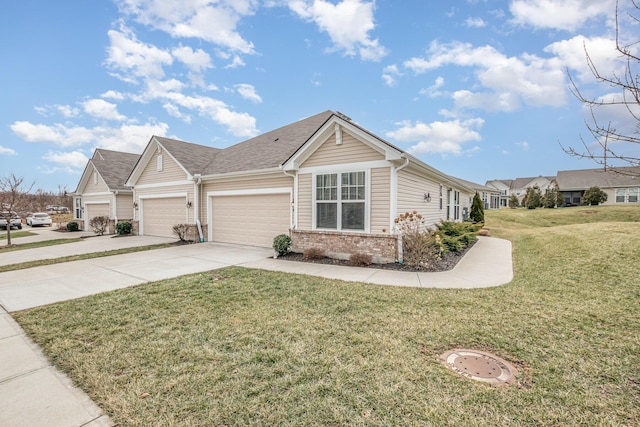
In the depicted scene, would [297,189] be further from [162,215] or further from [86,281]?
[162,215]

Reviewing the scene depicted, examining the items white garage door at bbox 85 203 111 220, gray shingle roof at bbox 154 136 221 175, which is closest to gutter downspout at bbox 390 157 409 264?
gray shingle roof at bbox 154 136 221 175

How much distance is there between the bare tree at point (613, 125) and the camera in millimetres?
2268

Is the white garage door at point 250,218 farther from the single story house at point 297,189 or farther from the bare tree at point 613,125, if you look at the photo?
the bare tree at point 613,125

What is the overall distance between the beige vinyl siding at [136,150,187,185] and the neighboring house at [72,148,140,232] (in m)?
3.31

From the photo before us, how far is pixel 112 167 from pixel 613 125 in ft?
84.1

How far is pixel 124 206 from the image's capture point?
62.0 feet

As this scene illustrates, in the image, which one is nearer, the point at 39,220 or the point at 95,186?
the point at 95,186

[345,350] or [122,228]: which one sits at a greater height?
[122,228]

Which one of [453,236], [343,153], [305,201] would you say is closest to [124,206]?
[305,201]

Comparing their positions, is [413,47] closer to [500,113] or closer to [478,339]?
[500,113]

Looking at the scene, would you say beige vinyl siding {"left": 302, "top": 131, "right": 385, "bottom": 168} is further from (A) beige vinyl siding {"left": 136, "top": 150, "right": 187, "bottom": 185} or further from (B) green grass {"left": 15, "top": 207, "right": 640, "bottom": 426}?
(A) beige vinyl siding {"left": 136, "top": 150, "right": 187, "bottom": 185}

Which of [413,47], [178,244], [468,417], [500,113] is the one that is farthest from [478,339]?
[500,113]

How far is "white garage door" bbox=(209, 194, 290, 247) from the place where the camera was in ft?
37.0

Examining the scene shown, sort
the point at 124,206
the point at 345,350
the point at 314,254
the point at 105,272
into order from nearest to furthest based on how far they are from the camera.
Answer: the point at 345,350, the point at 105,272, the point at 314,254, the point at 124,206
